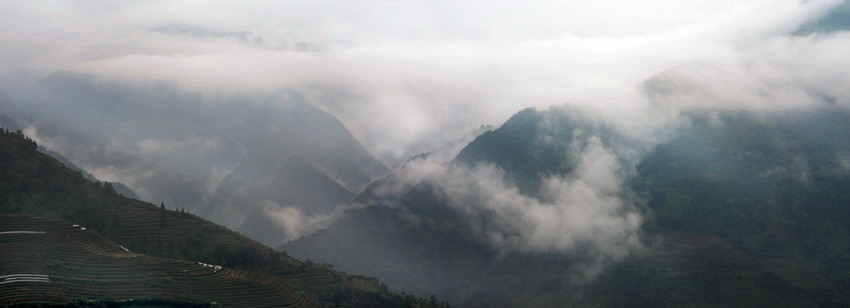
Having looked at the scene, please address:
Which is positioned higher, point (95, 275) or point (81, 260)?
point (81, 260)

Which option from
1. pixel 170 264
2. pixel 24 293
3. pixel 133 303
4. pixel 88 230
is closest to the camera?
pixel 24 293

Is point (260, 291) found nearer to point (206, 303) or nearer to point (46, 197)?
point (206, 303)

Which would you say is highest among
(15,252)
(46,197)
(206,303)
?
(46,197)

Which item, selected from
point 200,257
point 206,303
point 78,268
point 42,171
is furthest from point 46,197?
point 206,303

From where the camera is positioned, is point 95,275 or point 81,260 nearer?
point 95,275

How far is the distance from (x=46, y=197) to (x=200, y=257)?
42225 mm

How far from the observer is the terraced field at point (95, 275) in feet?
429

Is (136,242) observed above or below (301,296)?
above

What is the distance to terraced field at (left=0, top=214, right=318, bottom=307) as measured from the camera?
131 meters

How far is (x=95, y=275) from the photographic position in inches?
5595

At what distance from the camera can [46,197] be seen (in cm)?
18738

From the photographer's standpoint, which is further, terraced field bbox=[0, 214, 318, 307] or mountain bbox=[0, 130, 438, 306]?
mountain bbox=[0, 130, 438, 306]

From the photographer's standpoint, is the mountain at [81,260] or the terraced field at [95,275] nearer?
the terraced field at [95,275]

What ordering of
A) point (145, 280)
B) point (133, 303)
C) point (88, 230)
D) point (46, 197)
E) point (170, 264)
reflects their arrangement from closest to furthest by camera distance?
1. point (133, 303)
2. point (145, 280)
3. point (170, 264)
4. point (88, 230)
5. point (46, 197)
